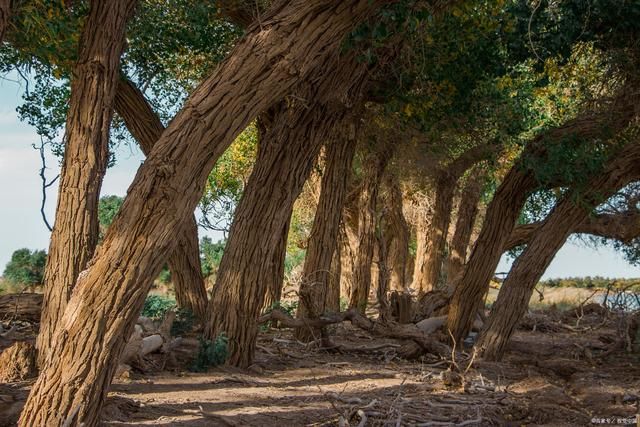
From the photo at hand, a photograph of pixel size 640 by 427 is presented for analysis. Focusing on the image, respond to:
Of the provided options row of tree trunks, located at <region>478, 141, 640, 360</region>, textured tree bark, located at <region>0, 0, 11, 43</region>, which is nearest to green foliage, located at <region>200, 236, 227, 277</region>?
row of tree trunks, located at <region>478, 141, 640, 360</region>

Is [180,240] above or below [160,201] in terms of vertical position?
above

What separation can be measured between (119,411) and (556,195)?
7998 mm

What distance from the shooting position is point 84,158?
881 centimetres

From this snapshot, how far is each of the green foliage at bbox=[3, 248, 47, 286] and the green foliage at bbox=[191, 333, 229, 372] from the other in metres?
16.0

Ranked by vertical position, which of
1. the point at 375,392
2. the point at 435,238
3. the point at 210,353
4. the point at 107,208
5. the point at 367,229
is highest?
the point at 107,208

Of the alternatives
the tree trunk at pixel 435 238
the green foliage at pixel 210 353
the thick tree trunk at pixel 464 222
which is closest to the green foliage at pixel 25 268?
the tree trunk at pixel 435 238

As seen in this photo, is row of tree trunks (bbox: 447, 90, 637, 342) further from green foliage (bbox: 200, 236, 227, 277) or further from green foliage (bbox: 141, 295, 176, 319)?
green foliage (bbox: 200, 236, 227, 277)

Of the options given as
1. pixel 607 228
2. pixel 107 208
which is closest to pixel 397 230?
pixel 607 228

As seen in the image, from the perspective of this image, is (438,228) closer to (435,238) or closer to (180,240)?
(435,238)

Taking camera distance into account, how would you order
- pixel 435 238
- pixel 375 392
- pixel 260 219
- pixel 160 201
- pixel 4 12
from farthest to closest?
1. pixel 435 238
2. pixel 260 219
3. pixel 375 392
4. pixel 4 12
5. pixel 160 201

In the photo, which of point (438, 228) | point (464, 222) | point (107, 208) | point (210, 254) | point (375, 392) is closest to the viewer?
point (375, 392)

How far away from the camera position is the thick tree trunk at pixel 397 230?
21.9 m

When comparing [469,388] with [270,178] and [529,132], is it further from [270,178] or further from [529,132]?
[529,132]

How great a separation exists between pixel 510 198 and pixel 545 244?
103 cm
